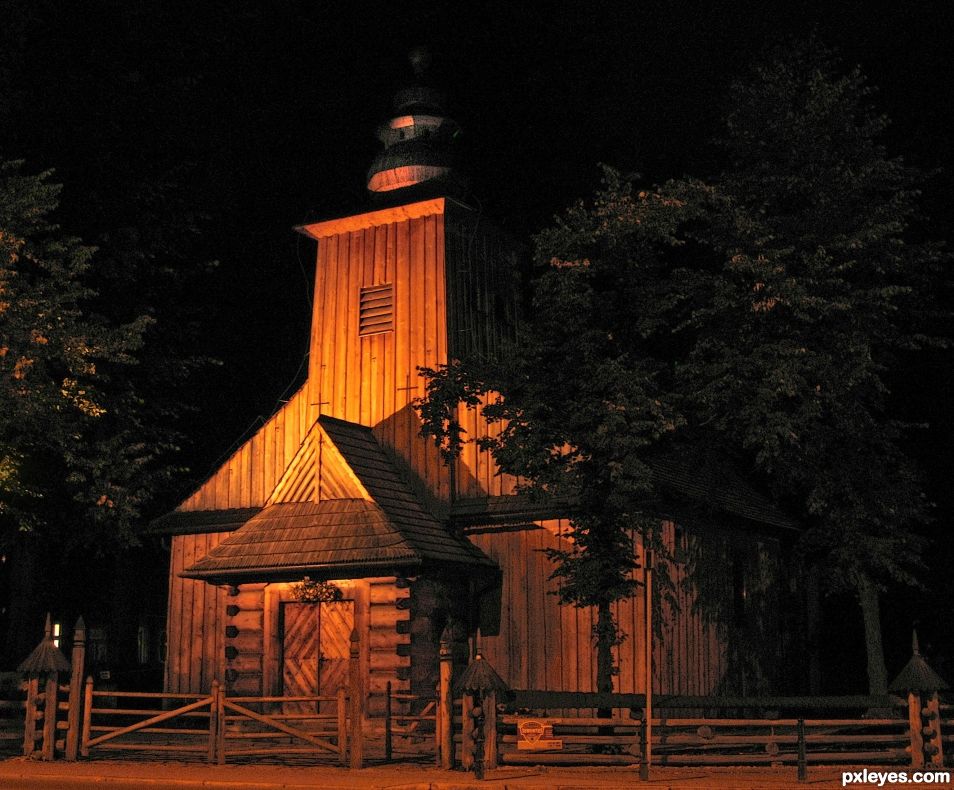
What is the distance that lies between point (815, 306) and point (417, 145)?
10.0 meters

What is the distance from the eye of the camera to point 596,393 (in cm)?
2353

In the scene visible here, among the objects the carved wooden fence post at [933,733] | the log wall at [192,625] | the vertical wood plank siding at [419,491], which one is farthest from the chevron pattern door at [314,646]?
the carved wooden fence post at [933,733]

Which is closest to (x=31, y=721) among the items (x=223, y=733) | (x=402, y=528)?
(x=223, y=733)

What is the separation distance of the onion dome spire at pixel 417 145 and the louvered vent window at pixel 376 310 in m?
1.97

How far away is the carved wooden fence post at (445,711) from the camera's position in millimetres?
18984

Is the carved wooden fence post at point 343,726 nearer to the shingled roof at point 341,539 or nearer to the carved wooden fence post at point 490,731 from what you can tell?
the carved wooden fence post at point 490,731

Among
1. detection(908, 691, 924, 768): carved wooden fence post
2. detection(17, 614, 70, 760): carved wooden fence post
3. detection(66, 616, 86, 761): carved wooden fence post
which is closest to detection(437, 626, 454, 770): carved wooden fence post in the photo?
detection(66, 616, 86, 761): carved wooden fence post

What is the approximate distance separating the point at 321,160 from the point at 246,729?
21.2 metres

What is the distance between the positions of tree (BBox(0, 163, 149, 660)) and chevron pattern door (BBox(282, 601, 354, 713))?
202 inches

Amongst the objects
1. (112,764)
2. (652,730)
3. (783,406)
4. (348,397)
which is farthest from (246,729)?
(783,406)

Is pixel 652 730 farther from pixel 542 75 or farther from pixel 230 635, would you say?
pixel 542 75

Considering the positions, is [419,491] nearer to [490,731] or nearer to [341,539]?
[341,539]

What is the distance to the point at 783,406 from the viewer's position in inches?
960
